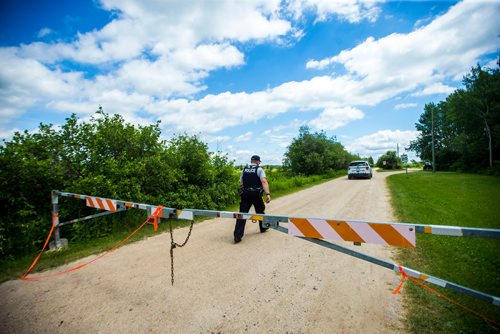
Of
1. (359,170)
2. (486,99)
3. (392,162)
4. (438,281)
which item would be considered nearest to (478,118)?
(486,99)

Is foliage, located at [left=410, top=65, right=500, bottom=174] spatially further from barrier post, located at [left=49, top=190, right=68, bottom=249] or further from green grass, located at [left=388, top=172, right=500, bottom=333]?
barrier post, located at [left=49, top=190, right=68, bottom=249]

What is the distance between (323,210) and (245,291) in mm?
6282

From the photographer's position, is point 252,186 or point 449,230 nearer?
point 449,230

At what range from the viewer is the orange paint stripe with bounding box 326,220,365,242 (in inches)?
98.4

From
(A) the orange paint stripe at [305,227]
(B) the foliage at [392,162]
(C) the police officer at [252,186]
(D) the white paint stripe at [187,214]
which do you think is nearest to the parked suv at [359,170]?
(C) the police officer at [252,186]

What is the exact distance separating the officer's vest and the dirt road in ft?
4.93

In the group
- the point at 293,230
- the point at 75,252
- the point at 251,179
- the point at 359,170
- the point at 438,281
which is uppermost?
the point at 251,179

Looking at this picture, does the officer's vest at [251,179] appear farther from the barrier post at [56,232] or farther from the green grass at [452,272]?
the barrier post at [56,232]

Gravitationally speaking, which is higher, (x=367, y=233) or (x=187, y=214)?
(x=187, y=214)

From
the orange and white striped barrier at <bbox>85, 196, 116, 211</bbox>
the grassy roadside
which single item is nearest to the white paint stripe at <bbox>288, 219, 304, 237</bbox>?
the orange and white striped barrier at <bbox>85, 196, 116, 211</bbox>

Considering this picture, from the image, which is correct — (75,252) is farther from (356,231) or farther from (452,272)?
(452,272)

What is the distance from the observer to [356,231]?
247cm

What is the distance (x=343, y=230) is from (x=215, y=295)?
2.09 metres

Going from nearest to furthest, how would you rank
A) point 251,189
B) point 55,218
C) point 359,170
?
1. point 55,218
2. point 251,189
3. point 359,170
